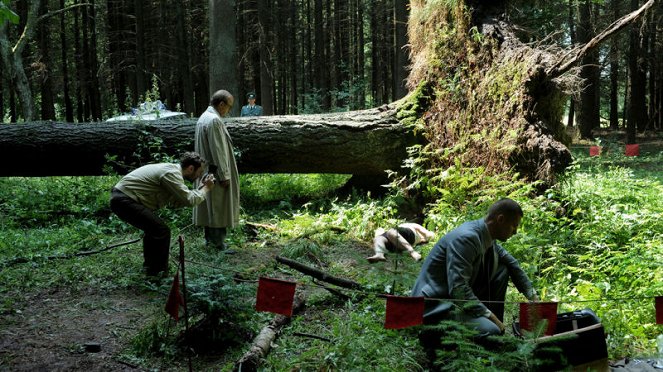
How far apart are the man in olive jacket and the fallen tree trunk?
17.6ft

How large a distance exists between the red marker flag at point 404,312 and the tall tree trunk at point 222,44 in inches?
371

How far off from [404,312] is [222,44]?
9.85 m

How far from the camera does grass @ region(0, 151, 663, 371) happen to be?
4645mm

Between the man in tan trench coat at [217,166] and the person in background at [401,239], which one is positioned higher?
the man in tan trench coat at [217,166]

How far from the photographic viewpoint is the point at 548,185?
7.86m

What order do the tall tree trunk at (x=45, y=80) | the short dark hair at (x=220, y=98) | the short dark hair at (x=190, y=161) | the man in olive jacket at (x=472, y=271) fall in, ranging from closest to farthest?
the man in olive jacket at (x=472, y=271) → the short dark hair at (x=190, y=161) → the short dark hair at (x=220, y=98) → the tall tree trunk at (x=45, y=80)

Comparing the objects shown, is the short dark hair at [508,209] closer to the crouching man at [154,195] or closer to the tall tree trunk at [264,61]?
the crouching man at [154,195]

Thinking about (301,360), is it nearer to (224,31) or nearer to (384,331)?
(384,331)

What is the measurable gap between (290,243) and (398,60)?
10831 millimetres

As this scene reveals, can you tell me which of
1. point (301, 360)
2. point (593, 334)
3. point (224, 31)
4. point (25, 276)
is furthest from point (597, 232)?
point (224, 31)

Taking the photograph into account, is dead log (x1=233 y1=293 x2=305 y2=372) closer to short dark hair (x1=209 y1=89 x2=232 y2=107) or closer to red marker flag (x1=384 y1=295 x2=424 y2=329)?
red marker flag (x1=384 y1=295 x2=424 y2=329)

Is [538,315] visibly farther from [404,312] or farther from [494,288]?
[404,312]

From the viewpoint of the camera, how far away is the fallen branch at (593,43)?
727 centimetres

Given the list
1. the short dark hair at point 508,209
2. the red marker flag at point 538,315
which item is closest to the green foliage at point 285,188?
the short dark hair at point 508,209
